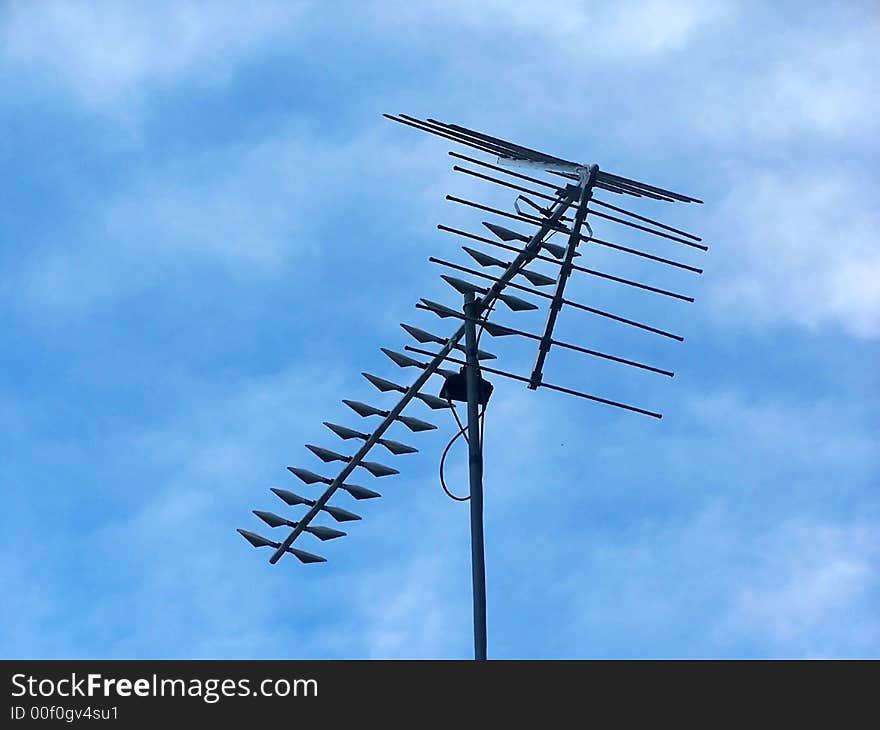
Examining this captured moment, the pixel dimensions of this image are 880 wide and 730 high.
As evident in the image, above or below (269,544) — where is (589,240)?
above

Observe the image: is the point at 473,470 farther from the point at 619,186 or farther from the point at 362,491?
the point at 619,186

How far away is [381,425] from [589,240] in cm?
300

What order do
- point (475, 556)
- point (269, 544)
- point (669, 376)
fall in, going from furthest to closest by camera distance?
point (269, 544)
point (669, 376)
point (475, 556)

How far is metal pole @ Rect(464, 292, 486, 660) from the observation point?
15.5 meters

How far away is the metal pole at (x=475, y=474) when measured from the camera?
1546 centimetres

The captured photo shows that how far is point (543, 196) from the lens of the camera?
16688mm

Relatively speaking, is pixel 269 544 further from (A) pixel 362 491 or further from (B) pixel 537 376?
(B) pixel 537 376

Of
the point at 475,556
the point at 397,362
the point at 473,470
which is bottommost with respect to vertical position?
the point at 475,556

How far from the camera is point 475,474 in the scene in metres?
16.5

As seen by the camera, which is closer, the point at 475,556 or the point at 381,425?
the point at 475,556

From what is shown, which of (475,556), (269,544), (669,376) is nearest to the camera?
(475,556)

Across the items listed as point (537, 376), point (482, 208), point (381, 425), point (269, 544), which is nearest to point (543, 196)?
point (482, 208)

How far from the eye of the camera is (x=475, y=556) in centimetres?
1586

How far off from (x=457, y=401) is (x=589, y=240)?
7.23 ft
